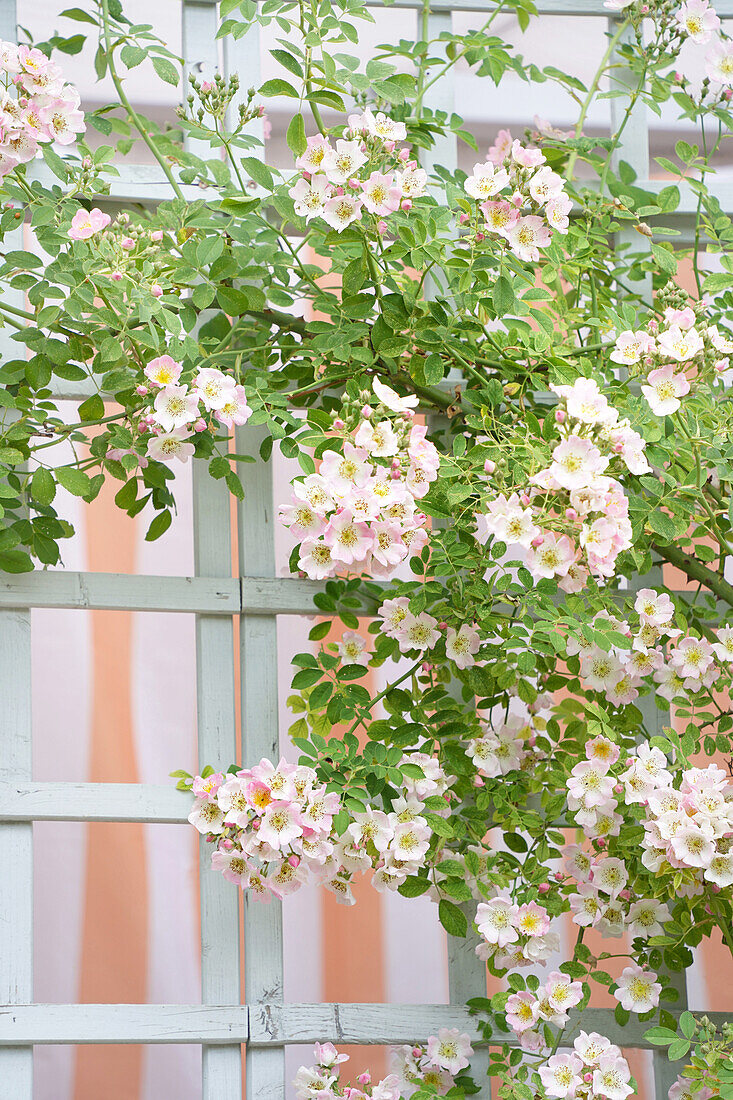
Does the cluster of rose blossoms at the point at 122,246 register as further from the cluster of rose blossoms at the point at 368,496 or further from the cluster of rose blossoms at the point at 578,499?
the cluster of rose blossoms at the point at 578,499

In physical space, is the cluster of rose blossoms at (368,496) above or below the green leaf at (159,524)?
below

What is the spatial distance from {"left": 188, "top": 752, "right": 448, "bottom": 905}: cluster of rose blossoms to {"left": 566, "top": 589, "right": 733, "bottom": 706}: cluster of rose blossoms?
0.28 metres

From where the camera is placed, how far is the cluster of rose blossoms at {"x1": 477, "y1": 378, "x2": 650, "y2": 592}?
1.38 m

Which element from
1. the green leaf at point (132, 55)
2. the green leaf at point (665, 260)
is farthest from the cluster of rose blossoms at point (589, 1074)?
the green leaf at point (132, 55)

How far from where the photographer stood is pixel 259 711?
5.87ft

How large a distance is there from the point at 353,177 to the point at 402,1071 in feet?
3.86

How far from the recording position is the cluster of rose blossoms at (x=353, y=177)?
5.20ft

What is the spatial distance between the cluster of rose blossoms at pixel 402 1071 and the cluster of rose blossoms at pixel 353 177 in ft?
3.52

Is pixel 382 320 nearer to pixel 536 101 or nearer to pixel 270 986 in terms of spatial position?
pixel 270 986

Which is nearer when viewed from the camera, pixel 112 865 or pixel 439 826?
pixel 439 826

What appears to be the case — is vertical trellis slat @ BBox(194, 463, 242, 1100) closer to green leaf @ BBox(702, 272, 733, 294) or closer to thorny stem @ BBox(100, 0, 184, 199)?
thorny stem @ BBox(100, 0, 184, 199)

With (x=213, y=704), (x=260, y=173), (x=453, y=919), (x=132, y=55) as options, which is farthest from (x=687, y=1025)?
(x=132, y=55)

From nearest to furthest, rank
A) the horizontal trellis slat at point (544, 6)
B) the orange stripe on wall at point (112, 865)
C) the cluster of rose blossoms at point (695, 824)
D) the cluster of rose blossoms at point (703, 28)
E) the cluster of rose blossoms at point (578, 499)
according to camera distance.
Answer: the cluster of rose blossoms at point (578, 499), the cluster of rose blossoms at point (695, 824), the cluster of rose blossoms at point (703, 28), the horizontal trellis slat at point (544, 6), the orange stripe on wall at point (112, 865)

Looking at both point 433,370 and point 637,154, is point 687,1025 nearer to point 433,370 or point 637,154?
point 433,370
